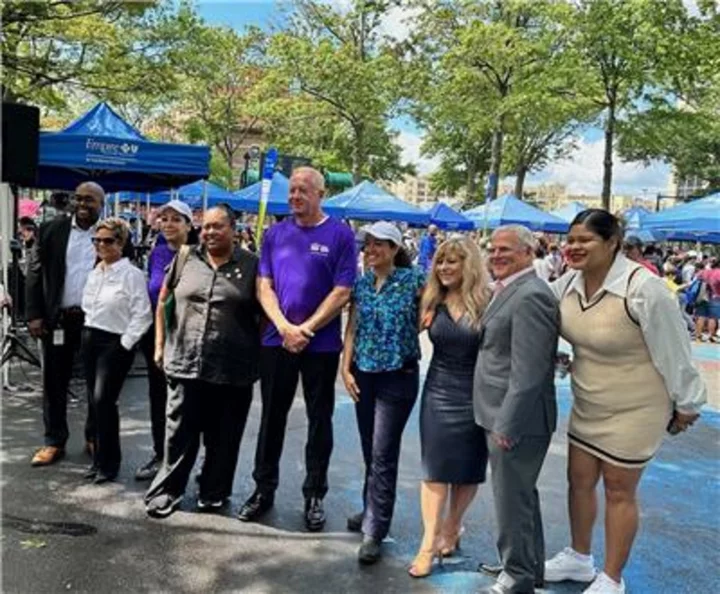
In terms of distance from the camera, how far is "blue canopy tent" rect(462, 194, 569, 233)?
2070 cm

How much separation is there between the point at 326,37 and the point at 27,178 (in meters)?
24.0

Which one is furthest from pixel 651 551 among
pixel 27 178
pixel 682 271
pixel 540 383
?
pixel 682 271

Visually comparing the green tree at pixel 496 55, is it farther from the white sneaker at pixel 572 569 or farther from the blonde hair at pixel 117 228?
the white sneaker at pixel 572 569

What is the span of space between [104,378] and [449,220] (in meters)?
19.4

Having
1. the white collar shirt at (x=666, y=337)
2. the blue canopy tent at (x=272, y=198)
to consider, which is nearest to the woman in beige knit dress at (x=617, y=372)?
the white collar shirt at (x=666, y=337)

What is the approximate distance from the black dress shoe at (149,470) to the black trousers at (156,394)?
5cm

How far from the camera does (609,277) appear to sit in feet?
10.7

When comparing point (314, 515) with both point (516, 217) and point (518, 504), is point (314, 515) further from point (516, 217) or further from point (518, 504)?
point (516, 217)

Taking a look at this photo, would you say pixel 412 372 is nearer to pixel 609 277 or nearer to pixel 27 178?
pixel 609 277

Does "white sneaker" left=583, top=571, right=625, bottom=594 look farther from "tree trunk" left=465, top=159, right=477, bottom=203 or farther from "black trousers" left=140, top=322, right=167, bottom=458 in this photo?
"tree trunk" left=465, top=159, right=477, bottom=203

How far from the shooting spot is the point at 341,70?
1013 inches

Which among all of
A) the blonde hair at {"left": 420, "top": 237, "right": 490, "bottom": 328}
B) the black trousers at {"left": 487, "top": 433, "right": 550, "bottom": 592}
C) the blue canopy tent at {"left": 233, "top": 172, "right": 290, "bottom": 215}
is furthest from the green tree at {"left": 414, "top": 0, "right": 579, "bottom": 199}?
the black trousers at {"left": 487, "top": 433, "right": 550, "bottom": 592}

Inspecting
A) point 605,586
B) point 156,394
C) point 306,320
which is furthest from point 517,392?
point 156,394

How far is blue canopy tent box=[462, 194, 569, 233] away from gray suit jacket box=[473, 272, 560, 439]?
17147 mm
